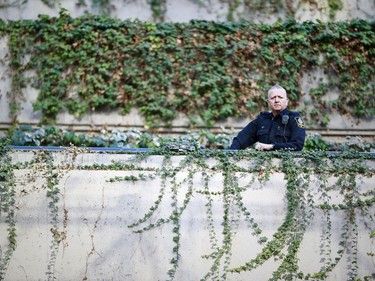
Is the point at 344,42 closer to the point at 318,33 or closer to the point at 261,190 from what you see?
the point at 318,33

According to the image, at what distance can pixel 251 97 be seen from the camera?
884 centimetres

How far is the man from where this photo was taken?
5512 millimetres

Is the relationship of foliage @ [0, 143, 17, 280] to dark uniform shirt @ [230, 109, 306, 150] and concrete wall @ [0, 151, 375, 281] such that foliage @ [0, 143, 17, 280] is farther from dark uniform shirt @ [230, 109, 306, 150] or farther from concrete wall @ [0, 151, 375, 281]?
dark uniform shirt @ [230, 109, 306, 150]

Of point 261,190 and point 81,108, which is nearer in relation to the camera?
point 261,190

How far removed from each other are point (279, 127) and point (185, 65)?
3592mm

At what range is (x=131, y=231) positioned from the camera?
5141mm

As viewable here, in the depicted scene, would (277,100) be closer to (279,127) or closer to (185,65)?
(279,127)

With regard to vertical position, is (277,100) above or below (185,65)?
below

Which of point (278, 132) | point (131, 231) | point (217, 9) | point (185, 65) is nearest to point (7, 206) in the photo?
point (131, 231)

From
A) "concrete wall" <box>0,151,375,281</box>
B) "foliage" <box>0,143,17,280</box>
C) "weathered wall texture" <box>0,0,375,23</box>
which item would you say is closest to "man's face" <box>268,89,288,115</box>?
"concrete wall" <box>0,151,375,281</box>

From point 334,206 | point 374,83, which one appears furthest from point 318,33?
point 334,206

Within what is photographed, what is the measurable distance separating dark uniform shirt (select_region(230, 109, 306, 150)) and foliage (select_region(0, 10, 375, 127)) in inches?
113

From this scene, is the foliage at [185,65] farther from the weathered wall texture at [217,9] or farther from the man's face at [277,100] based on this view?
the man's face at [277,100]

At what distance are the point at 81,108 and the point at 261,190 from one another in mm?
4408
